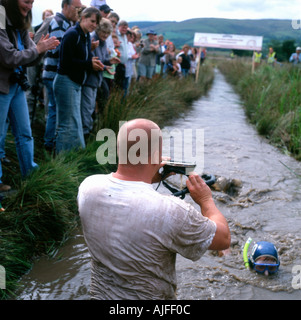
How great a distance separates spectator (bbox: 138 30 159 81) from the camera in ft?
33.6

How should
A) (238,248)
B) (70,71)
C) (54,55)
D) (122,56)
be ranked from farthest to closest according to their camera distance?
(122,56), (54,55), (70,71), (238,248)

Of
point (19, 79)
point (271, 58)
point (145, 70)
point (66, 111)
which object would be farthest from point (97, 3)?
point (271, 58)

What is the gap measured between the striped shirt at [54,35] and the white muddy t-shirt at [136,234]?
3526mm

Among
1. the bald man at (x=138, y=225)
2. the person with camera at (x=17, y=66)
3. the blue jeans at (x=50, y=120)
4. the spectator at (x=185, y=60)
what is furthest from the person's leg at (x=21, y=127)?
the spectator at (x=185, y=60)

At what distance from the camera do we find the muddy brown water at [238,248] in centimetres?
312

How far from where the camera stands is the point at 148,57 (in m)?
10.3

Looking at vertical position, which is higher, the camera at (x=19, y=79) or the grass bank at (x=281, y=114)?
the camera at (x=19, y=79)

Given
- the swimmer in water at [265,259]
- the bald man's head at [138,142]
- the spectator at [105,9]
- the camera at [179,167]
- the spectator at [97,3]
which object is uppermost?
the spectator at [97,3]

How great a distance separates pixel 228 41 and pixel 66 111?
1774cm

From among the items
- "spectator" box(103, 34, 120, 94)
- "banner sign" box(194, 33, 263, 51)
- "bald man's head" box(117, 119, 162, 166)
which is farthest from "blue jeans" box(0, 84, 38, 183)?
"banner sign" box(194, 33, 263, 51)

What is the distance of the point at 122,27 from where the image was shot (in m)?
7.64

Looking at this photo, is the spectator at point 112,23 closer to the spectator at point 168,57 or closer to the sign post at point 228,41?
the spectator at point 168,57

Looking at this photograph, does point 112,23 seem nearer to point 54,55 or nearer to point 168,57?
point 54,55
